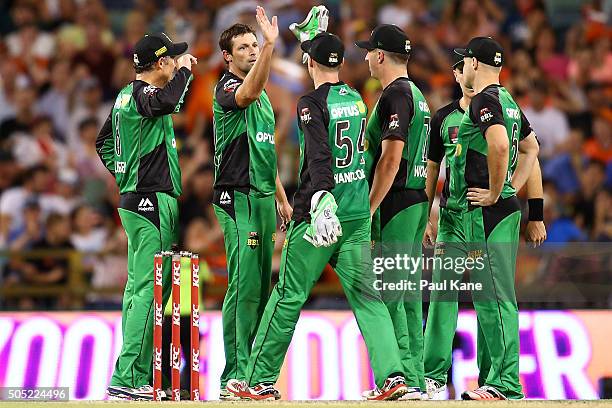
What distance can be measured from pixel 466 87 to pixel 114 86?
7361 millimetres

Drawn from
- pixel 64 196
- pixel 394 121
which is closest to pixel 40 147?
pixel 64 196

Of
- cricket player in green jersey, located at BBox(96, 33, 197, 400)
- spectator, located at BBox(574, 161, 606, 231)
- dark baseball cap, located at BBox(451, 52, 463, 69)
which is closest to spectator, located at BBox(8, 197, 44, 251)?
dark baseball cap, located at BBox(451, 52, 463, 69)

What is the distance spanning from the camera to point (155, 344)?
8211 mm

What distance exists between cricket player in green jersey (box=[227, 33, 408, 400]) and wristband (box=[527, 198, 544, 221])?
1.44 meters

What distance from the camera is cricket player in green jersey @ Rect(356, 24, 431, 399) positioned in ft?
27.2

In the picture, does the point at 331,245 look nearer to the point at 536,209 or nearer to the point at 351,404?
the point at 351,404

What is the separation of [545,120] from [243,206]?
6.97m

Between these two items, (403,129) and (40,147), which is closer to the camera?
(403,129)

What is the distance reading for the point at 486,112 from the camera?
8141 millimetres

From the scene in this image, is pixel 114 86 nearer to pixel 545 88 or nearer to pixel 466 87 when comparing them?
pixel 545 88

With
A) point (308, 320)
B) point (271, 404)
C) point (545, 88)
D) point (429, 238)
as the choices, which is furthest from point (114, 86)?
point (271, 404)

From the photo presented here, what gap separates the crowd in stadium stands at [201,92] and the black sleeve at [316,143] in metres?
4.97

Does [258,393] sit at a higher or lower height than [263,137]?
lower

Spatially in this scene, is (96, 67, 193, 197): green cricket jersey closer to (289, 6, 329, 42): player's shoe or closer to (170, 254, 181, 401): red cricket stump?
(170, 254, 181, 401): red cricket stump
